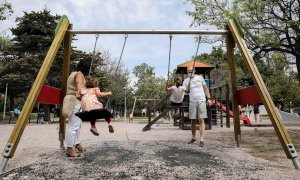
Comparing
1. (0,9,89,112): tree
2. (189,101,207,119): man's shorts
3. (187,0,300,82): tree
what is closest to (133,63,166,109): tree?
(0,9,89,112): tree

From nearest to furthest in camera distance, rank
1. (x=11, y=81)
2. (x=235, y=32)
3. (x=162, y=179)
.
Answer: (x=162, y=179) < (x=235, y=32) < (x=11, y=81)

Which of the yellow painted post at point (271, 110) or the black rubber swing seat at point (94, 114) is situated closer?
the yellow painted post at point (271, 110)

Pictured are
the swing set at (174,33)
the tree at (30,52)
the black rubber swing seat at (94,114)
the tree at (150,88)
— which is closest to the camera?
the swing set at (174,33)

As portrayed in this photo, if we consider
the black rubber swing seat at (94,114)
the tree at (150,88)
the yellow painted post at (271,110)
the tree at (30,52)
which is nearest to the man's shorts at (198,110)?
the yellow painted post at (271,110)

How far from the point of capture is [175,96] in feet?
39.3

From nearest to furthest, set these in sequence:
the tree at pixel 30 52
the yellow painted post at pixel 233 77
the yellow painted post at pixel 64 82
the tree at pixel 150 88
Result: the yellow painted post at pixel 64 82
the yellow painted post at pixel 233 77
the tree at pixel 30 52
the tree at pixel 150 88

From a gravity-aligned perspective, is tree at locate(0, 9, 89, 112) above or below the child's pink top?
above

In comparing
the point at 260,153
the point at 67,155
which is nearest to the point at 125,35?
the point at 67,155

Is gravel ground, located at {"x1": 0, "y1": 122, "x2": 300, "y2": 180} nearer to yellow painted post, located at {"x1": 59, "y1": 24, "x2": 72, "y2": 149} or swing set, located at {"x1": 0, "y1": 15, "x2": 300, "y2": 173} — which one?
swing set, located at {"x1": 0, "y1": 15, "x2": 300, "y2": 173}

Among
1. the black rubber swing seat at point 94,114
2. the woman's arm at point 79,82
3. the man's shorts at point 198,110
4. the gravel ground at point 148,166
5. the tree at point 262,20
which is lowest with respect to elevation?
the gravel ground at point 148,166

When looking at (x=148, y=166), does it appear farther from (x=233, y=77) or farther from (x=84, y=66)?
(x=233, y=77)

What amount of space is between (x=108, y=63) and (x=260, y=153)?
28.9 m

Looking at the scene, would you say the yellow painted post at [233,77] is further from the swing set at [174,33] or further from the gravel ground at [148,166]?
the gravel ground at [148,166]

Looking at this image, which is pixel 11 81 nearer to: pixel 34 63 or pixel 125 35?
pixel 34 63
